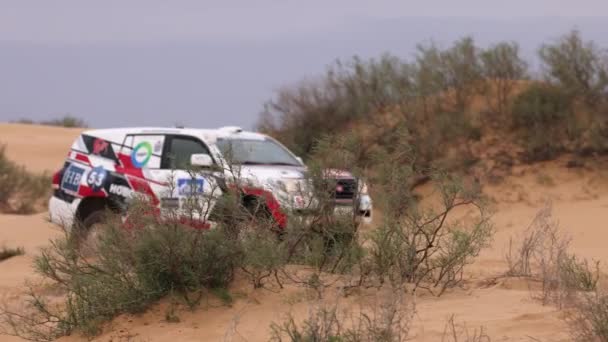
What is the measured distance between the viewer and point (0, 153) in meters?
25.5

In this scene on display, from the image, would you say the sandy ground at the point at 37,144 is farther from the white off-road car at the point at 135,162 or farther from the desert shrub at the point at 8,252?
the white off-road car at the point at 135,162

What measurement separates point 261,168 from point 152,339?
17.2 feet

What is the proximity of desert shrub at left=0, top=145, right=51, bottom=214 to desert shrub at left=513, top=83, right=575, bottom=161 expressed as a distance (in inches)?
447

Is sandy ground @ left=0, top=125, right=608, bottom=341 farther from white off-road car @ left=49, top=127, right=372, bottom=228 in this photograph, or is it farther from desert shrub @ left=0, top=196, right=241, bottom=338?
white off-road car @ left=49, top=127, right=372, bottom=228

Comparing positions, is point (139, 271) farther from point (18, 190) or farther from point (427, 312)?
point (18, 190)

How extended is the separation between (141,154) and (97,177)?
0.66 m

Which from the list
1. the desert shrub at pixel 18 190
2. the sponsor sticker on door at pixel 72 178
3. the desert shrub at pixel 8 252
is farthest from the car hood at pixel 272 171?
the desert shrub at pixel 18 190

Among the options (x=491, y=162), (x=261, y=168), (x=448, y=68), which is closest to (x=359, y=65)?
(x=448, y=68)

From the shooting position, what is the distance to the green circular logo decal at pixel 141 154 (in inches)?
547

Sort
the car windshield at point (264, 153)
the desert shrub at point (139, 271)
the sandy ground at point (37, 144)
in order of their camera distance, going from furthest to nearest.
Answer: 1. the sandy ground at point (37, 144)
2. the car windshield at point (264, 153)
3. the desert shrub at point (139, 271)

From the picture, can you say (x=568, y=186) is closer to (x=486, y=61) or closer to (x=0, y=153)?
(x=486, y=61)

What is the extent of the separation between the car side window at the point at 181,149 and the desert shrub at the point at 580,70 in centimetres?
935

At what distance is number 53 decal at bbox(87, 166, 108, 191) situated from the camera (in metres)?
14.0

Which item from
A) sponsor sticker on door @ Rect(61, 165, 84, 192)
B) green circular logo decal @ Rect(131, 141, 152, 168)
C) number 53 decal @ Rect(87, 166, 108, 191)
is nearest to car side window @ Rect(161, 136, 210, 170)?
green circular logo decal @ Rect(131, 141, 152, 168)
